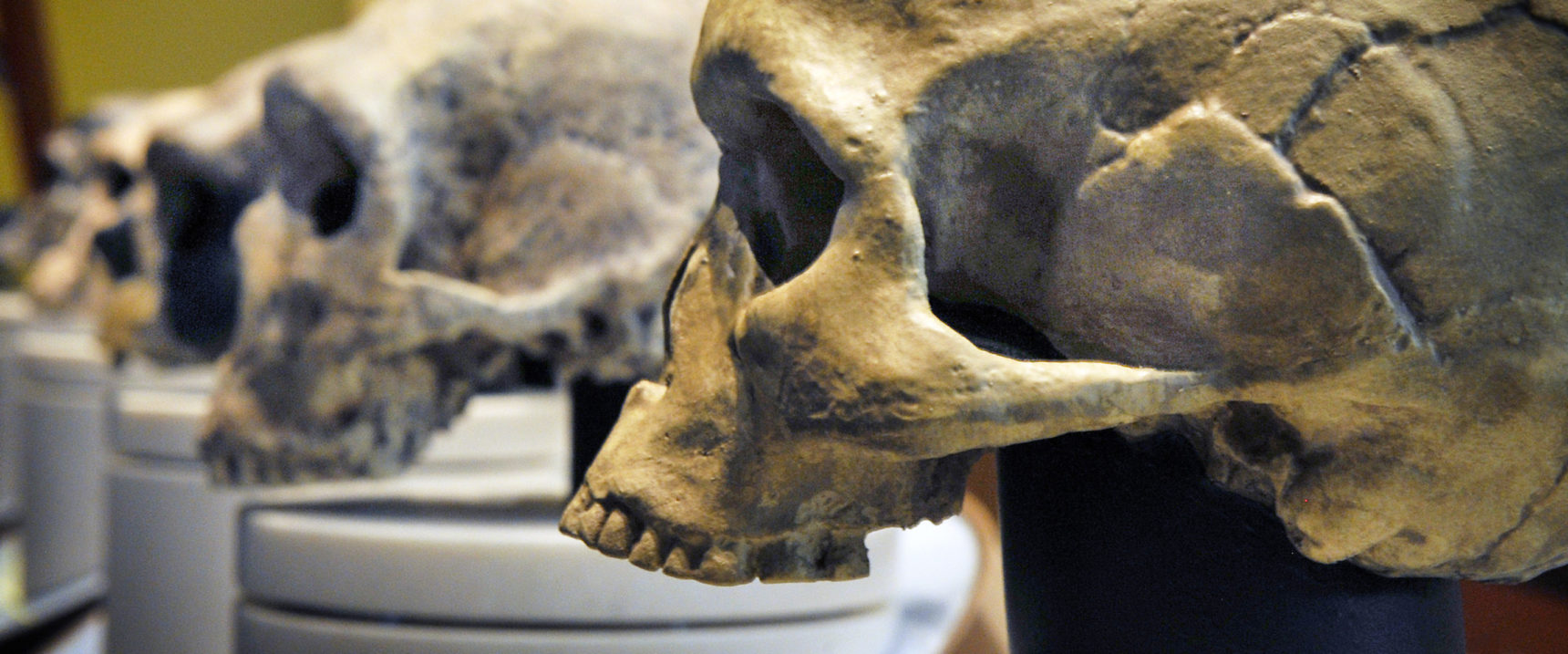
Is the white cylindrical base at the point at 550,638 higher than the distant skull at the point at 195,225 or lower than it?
lower

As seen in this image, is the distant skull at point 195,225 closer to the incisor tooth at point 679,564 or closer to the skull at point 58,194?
the incisor tooth at point 679,564

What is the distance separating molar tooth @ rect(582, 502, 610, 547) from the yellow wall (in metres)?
2.82

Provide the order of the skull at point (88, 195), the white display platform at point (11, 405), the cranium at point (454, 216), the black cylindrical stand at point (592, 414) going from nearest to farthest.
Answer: the cranium at point (454, 216)
the black cylindrical stand at point (592, 414)
the skull at point (88, 195)
the white display platform at point (11, 405)

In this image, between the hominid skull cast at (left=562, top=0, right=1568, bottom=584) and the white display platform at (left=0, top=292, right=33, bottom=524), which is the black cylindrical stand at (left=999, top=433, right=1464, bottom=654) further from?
the white display platform at (left=0, top=292, right=33, bottom=524)

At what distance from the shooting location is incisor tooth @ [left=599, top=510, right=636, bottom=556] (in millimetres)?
854

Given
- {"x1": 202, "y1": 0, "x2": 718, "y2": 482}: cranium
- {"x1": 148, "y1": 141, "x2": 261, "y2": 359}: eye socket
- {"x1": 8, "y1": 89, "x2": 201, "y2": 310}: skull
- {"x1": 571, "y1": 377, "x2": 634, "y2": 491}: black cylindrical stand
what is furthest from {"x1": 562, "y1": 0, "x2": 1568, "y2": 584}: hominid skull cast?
{"x1": 8, "y1": 89, "x2": 201, "y2": 310}: skull

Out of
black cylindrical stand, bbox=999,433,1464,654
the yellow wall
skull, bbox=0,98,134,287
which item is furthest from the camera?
the yellow wall

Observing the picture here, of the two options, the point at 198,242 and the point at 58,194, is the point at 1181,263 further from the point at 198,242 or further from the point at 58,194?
the point at 58,194

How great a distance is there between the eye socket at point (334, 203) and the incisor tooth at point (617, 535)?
0.80m

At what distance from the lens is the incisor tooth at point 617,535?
854 millimetres

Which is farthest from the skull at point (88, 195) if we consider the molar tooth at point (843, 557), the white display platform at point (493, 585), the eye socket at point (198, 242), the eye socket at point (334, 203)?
the molar tooth at point (843, 557)

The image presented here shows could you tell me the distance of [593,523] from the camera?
0.87m

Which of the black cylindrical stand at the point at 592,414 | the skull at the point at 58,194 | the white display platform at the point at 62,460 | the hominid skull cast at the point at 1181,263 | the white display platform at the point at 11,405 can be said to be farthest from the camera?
the skull at the point at 58,194

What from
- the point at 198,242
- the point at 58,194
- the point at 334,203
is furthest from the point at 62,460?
the point at 334,203
